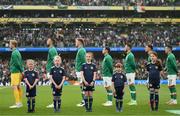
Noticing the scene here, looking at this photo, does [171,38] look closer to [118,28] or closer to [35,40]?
[118,28]

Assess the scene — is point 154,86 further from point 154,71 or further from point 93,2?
point 93,2

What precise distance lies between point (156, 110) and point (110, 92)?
257cm

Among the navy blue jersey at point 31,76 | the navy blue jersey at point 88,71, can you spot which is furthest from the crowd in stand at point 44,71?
the navy blue jersey at point 88,71

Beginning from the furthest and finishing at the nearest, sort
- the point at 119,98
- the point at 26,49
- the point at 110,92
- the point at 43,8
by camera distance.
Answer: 1. the point at 43,8
2. the point at 26,49
3. the point at 110,92
4. the point at 119,98

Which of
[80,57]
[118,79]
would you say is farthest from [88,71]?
[80,57]

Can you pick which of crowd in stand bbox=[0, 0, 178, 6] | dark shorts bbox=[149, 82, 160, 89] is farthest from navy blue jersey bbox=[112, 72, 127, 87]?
crowd in stand bbox=[0, 0, 178, 6]

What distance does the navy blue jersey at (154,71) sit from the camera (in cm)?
1683

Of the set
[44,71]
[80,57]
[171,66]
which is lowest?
[44,71]

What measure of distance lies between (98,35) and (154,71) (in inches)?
1483

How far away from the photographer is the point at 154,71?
16.9 meters

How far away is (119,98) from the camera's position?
54.1ft

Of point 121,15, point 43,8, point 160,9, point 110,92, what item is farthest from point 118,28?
point 110,92

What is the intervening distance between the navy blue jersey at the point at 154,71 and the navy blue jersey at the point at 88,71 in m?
2.02

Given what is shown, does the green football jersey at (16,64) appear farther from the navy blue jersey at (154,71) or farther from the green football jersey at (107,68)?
the navy blue jersey at (154,71)
